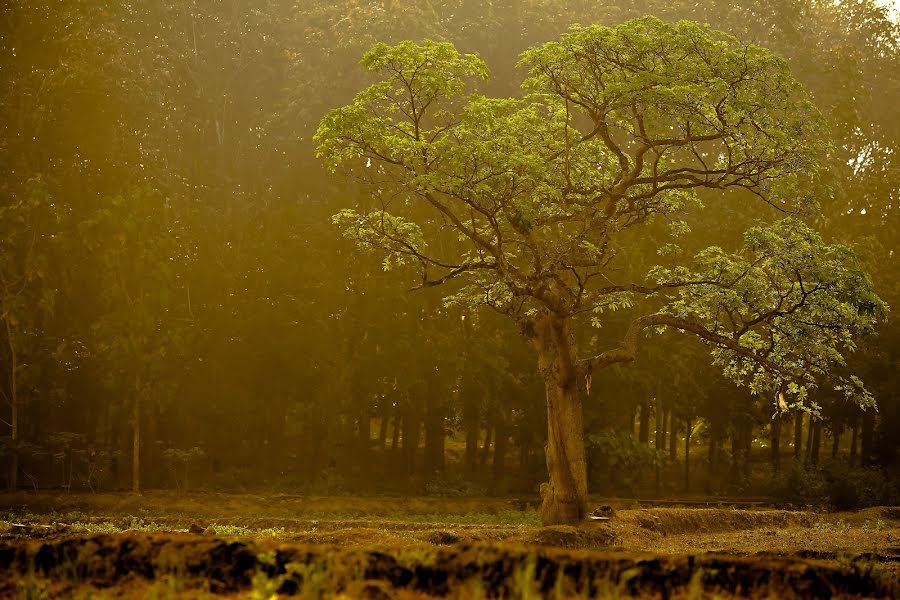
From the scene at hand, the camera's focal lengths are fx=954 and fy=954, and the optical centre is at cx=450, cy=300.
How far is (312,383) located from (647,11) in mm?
17417

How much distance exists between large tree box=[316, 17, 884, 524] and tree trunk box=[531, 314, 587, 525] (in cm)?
3

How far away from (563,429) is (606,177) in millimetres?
4842

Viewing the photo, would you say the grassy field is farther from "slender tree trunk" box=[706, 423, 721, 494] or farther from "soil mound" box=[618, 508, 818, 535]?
"slender tree trunk" box=[706, 423, 721, 494]

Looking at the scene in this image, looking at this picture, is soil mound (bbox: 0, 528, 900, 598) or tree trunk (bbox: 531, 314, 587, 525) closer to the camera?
soil mound (bbox: 0, 528, 900, 598)

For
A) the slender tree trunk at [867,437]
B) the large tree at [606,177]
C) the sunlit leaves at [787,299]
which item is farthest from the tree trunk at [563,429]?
the slender tree trunk at [867,437]

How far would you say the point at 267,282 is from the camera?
31516 mm

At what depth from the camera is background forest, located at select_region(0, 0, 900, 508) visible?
90.5 feet

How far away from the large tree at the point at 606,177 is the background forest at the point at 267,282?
11.8 m

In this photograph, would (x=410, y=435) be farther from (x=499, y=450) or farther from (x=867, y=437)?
(x=867, y=437)

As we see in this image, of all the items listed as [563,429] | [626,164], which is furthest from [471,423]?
[626,164]

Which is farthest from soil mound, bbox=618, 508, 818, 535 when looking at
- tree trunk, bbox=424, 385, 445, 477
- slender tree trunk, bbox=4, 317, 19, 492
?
slender tree trunk, bbox=4, 317, 19, 492

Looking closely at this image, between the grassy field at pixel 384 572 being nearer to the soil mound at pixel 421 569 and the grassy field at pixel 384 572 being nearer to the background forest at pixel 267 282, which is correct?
the soil mound at pixel 421 569

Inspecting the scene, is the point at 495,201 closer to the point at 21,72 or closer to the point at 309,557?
the point at 309,557

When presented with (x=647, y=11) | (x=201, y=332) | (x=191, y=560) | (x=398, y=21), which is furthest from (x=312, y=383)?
(x=191, y=560)
